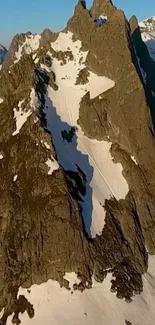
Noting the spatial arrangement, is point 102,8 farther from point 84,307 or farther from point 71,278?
point 84,307

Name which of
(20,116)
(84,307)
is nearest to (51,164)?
(20,116)

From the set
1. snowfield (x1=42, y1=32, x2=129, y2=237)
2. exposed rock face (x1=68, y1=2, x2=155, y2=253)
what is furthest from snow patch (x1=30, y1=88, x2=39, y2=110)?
exposed rock face (x1=68, y1=2, x2=155, y2=253)

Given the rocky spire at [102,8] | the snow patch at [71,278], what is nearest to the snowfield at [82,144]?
the snow patch at [71,278]

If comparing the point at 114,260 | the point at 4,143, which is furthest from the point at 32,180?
the point at 114,260

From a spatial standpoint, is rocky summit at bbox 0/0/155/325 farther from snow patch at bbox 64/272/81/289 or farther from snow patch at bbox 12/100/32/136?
snow patch at bbox 12/100/32/136

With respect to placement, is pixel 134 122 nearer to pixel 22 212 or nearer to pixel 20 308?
pixel 22 212

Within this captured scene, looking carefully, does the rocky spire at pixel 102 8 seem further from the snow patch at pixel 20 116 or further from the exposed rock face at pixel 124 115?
the snow patch at pixel 20 116
